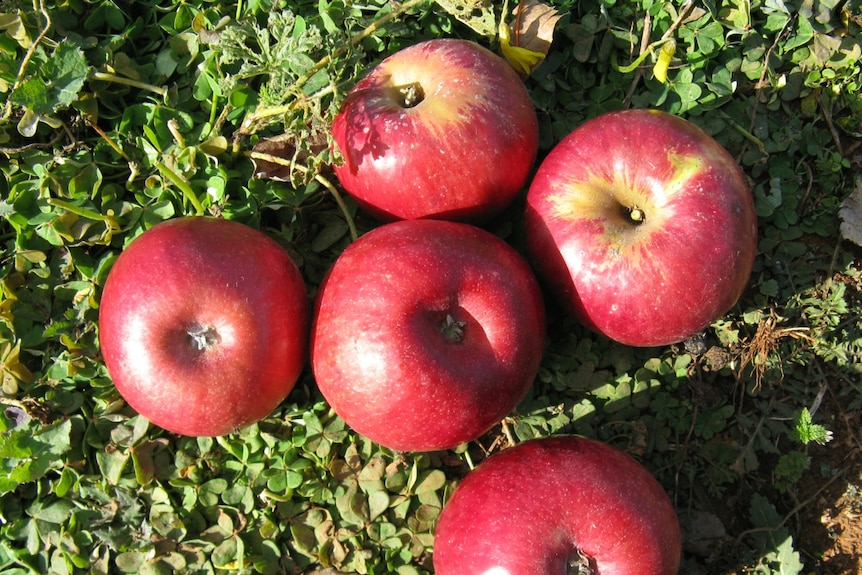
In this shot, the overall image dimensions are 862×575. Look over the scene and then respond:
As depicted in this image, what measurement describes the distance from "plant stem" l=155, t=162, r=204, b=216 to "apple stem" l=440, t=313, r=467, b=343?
0.94 m

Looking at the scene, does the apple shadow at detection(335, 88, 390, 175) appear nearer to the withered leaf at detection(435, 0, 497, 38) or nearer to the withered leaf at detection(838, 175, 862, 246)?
the withered leaf at detection(435, 0, 497, 38)

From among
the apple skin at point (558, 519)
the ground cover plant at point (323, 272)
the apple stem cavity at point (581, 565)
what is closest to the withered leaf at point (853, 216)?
the ground cover plant at point (323, 272)

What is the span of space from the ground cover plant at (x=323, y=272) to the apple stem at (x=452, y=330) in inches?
23.0

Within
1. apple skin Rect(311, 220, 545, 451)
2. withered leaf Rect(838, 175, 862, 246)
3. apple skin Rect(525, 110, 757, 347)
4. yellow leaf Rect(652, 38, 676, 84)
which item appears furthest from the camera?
withered leaf Rect(838, 175, 862, 246)

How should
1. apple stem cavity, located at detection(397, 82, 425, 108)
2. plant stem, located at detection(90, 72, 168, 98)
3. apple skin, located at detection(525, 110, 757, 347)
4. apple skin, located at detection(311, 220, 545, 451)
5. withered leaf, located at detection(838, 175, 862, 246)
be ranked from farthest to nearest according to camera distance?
withered leaf, located at detection(838, 175, 862, 246), plant stem, located at detection(90, 72, 168, 98), apple stem cavity, located at detection(397, 82, 425, 108), apple skin, located at detection(525, 110, 757, 347), apple skin, located at detection(311, 220, 545, 451)

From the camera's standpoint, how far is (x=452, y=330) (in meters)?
1.94

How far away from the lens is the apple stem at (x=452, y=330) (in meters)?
1.94

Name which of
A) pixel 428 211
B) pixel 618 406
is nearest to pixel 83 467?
pixel 428 211

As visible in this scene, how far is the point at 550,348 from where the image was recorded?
98.0 inches

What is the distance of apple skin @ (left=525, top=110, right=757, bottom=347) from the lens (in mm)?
2000

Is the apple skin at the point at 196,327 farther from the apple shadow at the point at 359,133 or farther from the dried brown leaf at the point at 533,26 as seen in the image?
the dried brown leaf at the point at 533,26

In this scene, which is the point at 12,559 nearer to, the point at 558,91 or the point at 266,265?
the point at 266,265

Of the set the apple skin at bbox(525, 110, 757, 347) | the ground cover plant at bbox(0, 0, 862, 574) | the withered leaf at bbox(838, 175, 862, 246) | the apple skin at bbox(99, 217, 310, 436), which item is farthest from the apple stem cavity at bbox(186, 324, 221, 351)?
the withered leaf at bbox(838, 175, 862, 246)

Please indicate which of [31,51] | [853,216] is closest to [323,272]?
[31,51]
